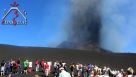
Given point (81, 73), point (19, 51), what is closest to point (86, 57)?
point (19, 51)

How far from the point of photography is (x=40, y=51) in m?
80.7

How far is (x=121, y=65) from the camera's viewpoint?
76.1 metres

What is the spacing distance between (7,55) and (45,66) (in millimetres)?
32885

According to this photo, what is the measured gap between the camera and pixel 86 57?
3130 inches

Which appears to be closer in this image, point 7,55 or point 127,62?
point 7,55

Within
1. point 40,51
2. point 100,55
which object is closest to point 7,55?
point 40,51

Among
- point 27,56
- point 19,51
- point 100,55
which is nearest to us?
point 27,56

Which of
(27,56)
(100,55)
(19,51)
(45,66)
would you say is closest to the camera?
(45,66)

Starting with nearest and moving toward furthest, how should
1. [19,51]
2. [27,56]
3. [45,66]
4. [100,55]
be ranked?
1. [45,66]
2. [27,56]
3. [19,51]
4. [100,55]

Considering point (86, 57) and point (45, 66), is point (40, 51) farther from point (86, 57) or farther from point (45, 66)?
point (45, 66)

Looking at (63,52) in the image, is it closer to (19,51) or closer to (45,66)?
(19,51)

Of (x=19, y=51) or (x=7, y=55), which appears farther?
(x=19, y=51)

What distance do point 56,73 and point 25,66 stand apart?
9.96 feet

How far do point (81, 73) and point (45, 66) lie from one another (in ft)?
13.9
